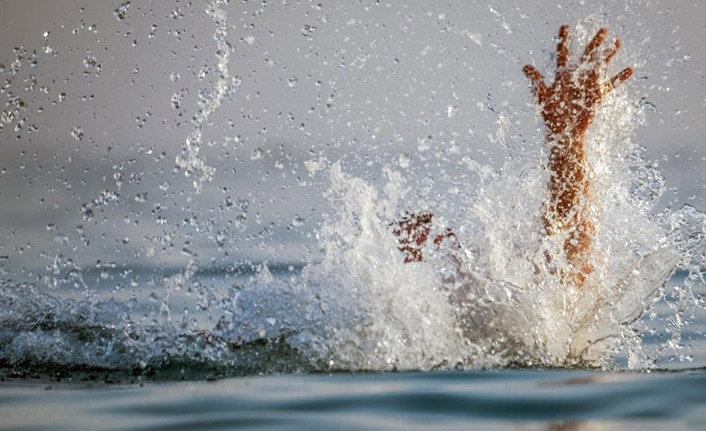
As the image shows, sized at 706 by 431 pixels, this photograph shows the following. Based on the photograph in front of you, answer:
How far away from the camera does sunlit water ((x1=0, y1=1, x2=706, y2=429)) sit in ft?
9.21

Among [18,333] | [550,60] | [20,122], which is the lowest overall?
[18,333]

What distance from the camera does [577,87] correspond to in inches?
201

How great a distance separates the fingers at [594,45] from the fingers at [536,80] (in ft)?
0.74

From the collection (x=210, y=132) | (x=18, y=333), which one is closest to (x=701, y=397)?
(x=18, y=333)

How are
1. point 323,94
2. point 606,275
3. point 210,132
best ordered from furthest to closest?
point 210,132
point 323,94
point 606,275

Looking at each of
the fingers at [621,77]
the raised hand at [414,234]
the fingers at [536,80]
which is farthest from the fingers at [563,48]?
the raised hand at [414,234]

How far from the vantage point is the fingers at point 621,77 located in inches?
199

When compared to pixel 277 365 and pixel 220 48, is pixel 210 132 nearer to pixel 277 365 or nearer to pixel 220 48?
pixel 220 48

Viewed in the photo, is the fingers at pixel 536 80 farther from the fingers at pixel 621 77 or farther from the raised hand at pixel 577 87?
the fingers at pixel 621 77

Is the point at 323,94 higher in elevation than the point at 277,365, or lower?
higher

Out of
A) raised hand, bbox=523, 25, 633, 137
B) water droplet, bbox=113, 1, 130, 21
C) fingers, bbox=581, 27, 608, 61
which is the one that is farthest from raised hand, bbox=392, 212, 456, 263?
water droplet, bbox=113, 1, 130, 21

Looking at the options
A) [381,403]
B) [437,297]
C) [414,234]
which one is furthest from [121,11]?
[381,403]

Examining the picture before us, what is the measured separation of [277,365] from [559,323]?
1.24 metres

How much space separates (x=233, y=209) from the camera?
37.1ft
